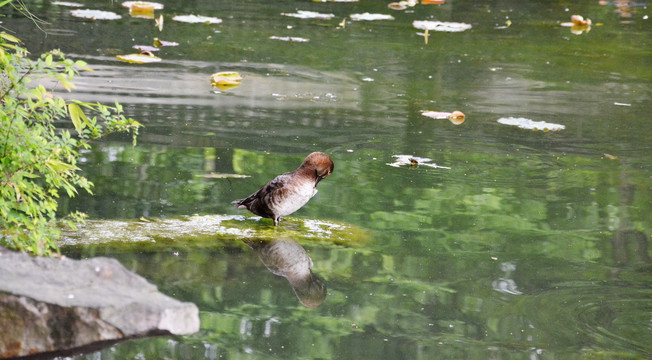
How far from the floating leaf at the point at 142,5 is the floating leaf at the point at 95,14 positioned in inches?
14.7

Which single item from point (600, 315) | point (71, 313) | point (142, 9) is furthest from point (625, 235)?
point (142, 9)

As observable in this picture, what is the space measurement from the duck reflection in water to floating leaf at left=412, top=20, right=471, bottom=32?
24.5ft

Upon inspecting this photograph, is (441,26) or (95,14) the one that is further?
(441,26)

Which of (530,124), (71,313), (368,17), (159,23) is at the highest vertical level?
(71,313)

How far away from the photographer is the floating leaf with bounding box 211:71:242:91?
8125 mm

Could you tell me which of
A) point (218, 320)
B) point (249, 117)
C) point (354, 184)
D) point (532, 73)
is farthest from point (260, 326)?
point (532, 73)

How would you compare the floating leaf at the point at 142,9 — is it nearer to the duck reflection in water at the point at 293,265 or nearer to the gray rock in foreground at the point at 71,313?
the duck reflection in water at the point at 293,265

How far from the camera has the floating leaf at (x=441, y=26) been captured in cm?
1160

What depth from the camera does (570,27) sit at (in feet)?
40.1

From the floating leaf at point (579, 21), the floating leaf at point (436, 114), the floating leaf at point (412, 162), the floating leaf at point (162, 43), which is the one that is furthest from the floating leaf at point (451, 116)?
the floating leaf at point (579, 21)

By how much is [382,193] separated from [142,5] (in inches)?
288

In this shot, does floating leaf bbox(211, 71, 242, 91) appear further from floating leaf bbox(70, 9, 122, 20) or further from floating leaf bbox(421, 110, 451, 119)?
floating leaf bbox(70, 9, 122, 20)

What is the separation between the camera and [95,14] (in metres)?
11.1

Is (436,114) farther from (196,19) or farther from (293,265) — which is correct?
(196,19)
